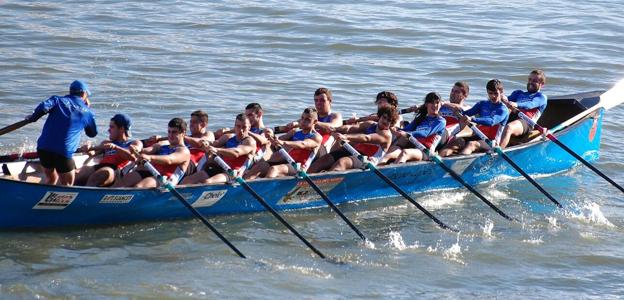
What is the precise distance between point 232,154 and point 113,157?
1.43m

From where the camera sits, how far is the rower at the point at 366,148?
14867 millimetres

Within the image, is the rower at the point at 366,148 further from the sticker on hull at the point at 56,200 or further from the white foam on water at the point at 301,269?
the sticker on hull at the point at 56,200

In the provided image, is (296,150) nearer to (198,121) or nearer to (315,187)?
(315,187)

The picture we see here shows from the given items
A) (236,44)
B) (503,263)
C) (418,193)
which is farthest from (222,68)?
(503,263)

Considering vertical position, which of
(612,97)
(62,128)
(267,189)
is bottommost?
(267,189)

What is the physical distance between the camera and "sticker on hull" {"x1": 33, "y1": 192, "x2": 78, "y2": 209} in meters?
12.7

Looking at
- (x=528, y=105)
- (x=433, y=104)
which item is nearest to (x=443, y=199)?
(x=433, y=104)

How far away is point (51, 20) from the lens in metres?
26.5

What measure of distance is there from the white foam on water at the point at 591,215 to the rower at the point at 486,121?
4.88 ft

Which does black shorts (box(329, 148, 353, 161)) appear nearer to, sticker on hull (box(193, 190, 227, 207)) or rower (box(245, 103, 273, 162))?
rower (box(245, 103, 273, 162))

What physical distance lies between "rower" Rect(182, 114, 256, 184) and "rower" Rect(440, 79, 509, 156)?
124 inches

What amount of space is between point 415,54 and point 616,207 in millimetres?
9894

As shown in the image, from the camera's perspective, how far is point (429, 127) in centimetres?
1555

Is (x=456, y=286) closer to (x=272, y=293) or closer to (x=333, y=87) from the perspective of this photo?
(x=272, y=293)
